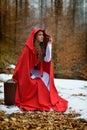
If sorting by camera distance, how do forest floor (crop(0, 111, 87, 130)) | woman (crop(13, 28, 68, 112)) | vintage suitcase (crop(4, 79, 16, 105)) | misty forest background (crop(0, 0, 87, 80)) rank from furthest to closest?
misty forest background (crop(0, 0, 87, 80)), woman (crop(13, 28, 68, 112)), vintage suitcase (crop(4, 79, 16, 105)), forest floor (crop(0, 111, 87, 130))

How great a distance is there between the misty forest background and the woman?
629 cm

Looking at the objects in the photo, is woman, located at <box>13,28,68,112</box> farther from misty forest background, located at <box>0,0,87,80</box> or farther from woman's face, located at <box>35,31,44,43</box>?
misty forest background, located at <box>0,0,87,80</box>

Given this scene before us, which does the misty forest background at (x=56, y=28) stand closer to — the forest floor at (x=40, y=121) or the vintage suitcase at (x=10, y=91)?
the vintage suitcase at (x=10, y=91)

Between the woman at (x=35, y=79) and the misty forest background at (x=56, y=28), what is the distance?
20.6 feet

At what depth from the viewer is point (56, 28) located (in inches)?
543

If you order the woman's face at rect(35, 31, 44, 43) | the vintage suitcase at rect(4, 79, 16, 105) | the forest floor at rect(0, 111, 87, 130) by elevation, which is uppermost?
the woman's face at rect(35, 31, 44, 43)

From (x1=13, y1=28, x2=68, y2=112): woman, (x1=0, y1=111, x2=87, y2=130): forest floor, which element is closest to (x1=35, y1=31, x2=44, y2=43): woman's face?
(x1=13, y1=28, x2=68, y2=112): woman

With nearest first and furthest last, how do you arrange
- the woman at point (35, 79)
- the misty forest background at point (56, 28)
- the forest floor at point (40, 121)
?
the forest floor at point (40, 121) → the woman at point (35, 79) → the misty forest background at point (56, 28)

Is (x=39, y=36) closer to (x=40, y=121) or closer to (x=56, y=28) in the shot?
(x=40, y=121)

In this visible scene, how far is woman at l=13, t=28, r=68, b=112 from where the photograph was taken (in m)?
6.68

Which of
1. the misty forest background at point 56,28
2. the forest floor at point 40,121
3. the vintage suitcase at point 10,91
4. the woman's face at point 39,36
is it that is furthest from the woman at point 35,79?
the misty forest background at point 56,28

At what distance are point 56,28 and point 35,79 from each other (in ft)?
23.8

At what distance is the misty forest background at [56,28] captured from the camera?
13.4 m

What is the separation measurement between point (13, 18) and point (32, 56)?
22.9 ft
